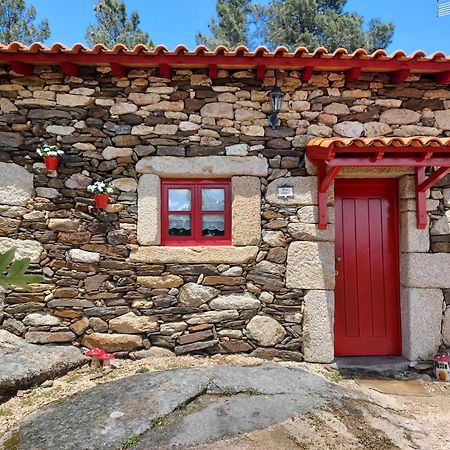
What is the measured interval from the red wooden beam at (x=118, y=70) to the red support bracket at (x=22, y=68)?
2.78 feet

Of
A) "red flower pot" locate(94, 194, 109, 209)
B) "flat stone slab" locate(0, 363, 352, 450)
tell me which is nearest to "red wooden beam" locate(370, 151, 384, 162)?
"flat stone slab" locate(0, 363, 352, 450)

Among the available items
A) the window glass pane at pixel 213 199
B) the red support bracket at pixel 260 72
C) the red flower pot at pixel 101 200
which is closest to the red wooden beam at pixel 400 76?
the red support bracket at pixel 260 72

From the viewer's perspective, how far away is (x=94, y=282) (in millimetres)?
3928

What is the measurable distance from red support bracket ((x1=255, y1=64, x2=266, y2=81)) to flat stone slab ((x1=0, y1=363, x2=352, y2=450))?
114 inches

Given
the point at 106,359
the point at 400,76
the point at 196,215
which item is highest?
the point at 400,76

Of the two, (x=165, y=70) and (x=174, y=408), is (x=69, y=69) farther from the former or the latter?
(x=174, y=408)

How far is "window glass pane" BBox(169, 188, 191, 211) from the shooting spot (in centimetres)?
409

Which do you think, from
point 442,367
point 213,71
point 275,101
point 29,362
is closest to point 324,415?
point 442,367

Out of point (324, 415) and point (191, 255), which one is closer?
point (324, 415)

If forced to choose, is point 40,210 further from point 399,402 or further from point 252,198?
point 399,402

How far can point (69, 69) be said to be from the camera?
3.89 m

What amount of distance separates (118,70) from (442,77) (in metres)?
3.36

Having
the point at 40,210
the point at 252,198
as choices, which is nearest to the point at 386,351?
the point at 252,198

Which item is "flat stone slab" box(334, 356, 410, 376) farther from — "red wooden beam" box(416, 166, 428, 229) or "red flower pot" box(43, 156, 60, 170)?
"red flower pot" box(43, 156, 60, 170)
